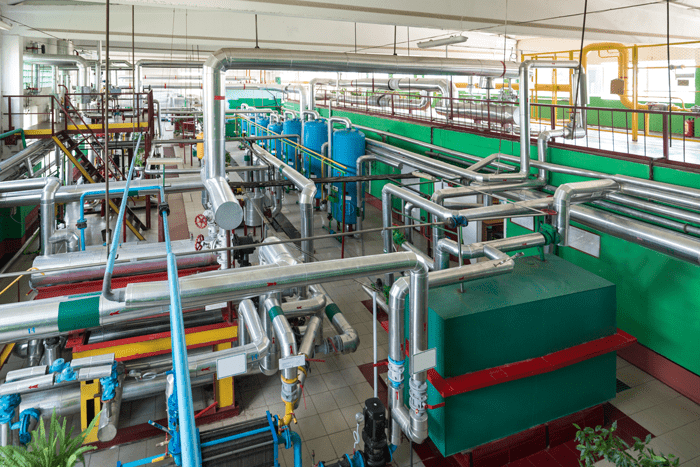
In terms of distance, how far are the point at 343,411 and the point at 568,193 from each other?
4.31 m

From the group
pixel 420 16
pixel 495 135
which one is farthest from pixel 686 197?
pixel 420 16

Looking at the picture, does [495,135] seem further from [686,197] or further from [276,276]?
[276,276]

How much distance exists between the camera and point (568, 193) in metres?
6.69

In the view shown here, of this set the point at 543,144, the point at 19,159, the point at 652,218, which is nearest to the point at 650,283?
the point at 652,218

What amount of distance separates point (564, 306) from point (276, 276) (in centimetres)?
362

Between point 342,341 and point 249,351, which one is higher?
point 249,351

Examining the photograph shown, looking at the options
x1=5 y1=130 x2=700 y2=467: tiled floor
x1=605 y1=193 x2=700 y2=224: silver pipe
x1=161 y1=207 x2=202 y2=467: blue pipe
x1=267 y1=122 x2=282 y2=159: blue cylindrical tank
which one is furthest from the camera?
x1=267 y1=122 x2=282 y2=159: blue cylindrical tank

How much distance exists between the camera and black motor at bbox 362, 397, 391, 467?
5090 millimetres

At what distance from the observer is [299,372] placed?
5746 millimetres

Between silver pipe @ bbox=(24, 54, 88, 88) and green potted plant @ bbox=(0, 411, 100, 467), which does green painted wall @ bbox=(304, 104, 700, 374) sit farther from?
silver pipe @ bbox=(24, 54, 88, 88)

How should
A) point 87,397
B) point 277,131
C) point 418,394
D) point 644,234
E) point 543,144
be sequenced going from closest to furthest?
point 418,394 < point 87,397 < point 644,234 < point 543,144 < point 277,131

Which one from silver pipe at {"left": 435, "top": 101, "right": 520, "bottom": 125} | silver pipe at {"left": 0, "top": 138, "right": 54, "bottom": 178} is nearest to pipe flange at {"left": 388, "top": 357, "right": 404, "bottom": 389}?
silver pipe at {"left": 435, "top": 101, "right": 520, "bottom": 125}

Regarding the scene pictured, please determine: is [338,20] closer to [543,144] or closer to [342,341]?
[543,144]

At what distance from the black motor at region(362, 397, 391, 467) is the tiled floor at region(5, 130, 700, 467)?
2.38ft
